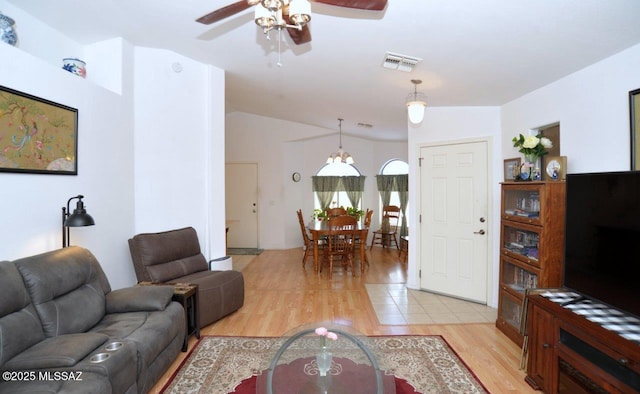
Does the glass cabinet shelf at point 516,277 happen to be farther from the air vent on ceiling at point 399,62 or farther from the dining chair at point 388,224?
the dining chair at point 388,224

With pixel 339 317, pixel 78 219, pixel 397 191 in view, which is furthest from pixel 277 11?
pixel 397 191

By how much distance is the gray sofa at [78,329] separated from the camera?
1.51 metres

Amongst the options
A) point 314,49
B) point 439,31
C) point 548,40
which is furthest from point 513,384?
point 314,49

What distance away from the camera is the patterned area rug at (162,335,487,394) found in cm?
215

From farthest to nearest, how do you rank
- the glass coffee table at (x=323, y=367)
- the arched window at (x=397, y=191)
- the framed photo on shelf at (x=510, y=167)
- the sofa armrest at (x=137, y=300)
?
the arched window at (x=397, y=191) → the framed photo on shelf at (x=510, y=167) → the sofa armrest at (x=137, y=300) → the glass coffee table at (x=323, y=367)

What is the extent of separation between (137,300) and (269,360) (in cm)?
125

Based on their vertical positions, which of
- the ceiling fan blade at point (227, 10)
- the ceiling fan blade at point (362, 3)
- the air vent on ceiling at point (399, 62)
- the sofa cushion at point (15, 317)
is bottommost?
the sofa cushion at point (15, 317)

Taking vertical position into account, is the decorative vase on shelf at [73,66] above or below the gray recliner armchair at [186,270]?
above

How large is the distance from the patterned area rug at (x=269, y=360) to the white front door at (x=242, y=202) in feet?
14.7

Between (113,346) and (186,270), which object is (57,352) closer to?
(113,346)

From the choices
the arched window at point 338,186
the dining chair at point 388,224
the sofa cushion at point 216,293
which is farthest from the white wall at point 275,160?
the sofa cushion at point 216,293

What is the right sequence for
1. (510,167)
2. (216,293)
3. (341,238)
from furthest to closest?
(341,238)
(510,167)
(216,293)

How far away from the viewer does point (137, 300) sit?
2.38 meters

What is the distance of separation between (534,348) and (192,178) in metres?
3.55
